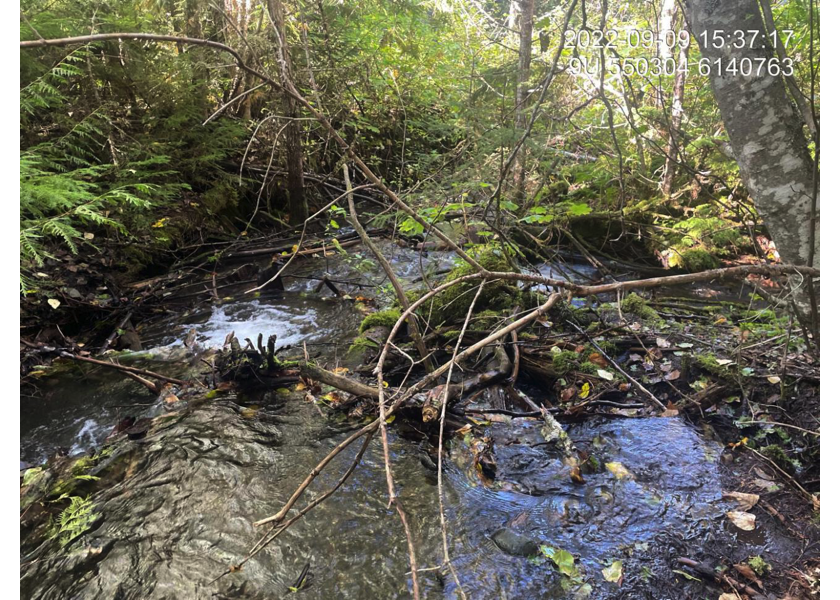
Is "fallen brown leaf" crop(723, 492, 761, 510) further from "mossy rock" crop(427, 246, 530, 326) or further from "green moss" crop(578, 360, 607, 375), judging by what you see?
"mossy rock" crop(427, 246, 530, 326)

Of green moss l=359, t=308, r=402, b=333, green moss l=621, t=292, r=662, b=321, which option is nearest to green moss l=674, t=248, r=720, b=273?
green moss l=621, t=292, r=662, b=321

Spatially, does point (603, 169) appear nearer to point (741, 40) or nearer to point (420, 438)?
point (741, 40)

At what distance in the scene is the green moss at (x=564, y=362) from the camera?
3908mm

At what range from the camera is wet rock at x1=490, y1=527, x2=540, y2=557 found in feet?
8.17

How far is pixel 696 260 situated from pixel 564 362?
3950mm

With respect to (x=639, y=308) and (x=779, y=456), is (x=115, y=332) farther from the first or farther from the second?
(x=779, y=456)

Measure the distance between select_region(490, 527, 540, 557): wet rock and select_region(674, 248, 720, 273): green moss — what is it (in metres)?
5.50

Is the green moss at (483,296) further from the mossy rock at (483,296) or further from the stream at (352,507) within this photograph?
the stream at (352,507)

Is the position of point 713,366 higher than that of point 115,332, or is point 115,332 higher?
point 115,332

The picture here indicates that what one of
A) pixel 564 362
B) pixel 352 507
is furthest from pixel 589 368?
pixel 352 507

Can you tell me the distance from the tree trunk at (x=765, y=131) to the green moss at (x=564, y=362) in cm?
189

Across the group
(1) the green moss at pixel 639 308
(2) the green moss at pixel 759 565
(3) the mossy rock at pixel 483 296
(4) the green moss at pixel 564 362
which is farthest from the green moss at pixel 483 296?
(2) the green moss at pixel 759 565

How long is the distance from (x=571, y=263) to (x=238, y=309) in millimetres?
5195

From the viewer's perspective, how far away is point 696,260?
646cm
